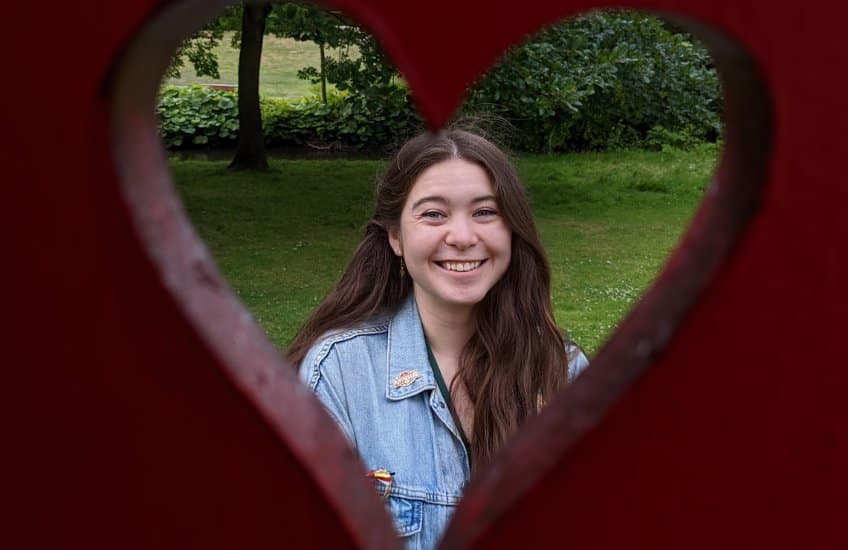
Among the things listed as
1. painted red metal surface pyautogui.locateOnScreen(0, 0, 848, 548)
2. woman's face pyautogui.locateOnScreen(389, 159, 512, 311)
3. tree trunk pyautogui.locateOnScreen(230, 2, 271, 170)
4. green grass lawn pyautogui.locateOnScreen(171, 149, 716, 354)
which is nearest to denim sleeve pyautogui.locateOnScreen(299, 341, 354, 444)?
woman's face pyautogui.locateOnScreen(389, 159, 512, 311)

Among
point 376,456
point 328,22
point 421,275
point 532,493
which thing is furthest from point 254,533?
point 328,22

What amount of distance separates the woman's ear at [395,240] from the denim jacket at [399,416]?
0.68 feet

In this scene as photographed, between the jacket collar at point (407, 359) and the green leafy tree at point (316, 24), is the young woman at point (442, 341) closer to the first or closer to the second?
the jacket collar at point (407, 359)

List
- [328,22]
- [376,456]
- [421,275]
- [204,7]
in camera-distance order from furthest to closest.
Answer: [328,22], [421,275], [376,456], [204,7]

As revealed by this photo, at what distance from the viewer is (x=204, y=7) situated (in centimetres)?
74

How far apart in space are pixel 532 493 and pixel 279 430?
206mm

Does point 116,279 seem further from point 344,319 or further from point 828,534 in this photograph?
point 344,319

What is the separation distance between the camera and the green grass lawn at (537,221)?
6.74 meters

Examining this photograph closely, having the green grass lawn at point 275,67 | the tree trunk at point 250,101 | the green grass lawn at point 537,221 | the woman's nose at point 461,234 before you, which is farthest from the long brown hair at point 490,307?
the green grass lawn at point 275,67

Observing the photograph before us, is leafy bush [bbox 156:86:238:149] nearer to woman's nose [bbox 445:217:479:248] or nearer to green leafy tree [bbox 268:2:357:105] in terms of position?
green leafy tree [bbox 268:2:357:105]

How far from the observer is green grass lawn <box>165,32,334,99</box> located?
17581 millimetres

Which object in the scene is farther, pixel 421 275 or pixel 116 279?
pixel 421 275

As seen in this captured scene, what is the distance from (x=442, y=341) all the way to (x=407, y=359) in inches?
5.3

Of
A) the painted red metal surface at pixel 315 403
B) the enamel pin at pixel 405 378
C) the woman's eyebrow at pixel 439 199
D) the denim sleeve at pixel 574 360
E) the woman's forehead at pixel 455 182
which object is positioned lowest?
the denim sleeve at pixel 574 360
